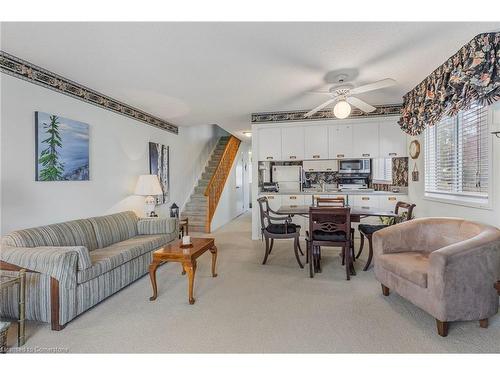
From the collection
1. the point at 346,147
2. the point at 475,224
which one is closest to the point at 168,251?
the point at 475,224

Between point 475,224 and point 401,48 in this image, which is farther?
point 401,48

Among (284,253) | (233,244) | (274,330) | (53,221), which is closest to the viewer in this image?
(274,330)

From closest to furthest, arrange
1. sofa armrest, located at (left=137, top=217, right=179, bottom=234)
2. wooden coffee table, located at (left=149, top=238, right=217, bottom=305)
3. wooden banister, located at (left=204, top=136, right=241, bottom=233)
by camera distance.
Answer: wooden coffee table, located at (left=149, top=238, right=217, bottom=305), sofa armrest, located at (left=137, top=217, right=179, bottom=234), wooden banister, located at (left=204, top=136, right=241, bottom=233)

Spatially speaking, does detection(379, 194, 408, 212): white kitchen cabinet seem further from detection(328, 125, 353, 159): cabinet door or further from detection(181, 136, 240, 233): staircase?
detection(181, 136, 240, 233): staircase

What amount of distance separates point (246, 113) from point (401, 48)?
3154 mm

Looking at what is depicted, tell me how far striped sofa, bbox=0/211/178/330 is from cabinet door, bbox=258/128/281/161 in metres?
2.91

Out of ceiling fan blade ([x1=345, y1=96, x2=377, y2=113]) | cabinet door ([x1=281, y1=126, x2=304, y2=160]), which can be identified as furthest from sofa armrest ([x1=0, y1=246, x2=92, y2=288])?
cabinet door ([x1=281, y1=126, x2=304, y2=160])

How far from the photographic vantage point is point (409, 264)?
7.98ft

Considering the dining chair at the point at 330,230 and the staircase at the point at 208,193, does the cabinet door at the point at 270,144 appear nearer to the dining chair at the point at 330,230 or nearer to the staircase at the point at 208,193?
the staircase at the point at 208,193

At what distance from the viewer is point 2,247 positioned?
2.40 m

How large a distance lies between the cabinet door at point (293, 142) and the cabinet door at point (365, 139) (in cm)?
102

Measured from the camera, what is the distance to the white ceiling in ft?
7.90

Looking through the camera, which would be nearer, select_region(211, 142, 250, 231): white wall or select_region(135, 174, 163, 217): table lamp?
select_region(135, 174, 163, 217): table lamp
